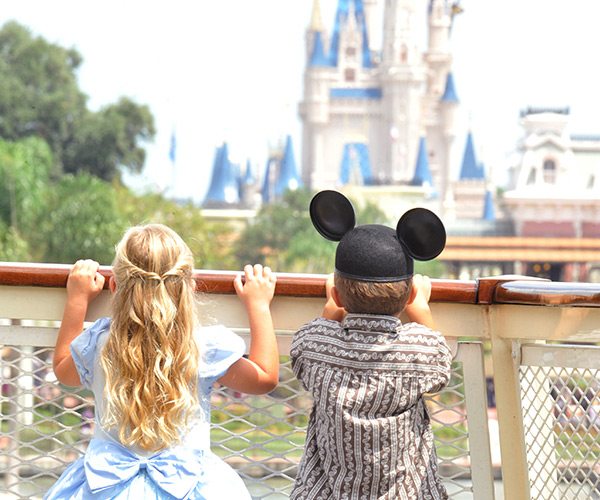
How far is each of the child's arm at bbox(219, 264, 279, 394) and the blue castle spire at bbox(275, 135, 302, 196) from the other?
64.0 meters

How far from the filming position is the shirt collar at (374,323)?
1.92 metres

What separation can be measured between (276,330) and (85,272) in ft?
1.04

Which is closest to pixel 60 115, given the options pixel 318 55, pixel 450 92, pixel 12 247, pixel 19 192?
pixel 19 192

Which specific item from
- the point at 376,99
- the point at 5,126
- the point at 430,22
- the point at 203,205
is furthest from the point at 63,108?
the point at 430,22

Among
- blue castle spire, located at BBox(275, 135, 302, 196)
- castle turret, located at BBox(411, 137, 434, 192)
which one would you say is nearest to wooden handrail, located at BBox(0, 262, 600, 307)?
blue castle spire, located at BBox(275, 135, 302, 196)

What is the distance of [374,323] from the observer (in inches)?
75.5

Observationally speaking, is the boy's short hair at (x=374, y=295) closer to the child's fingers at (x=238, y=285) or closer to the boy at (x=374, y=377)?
the boy at (x=374, y=377)

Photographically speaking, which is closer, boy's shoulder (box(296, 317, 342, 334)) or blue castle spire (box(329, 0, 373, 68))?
boy's shoulder (box(296, 317, 342, 334))

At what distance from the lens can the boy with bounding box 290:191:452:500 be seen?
6.14ft

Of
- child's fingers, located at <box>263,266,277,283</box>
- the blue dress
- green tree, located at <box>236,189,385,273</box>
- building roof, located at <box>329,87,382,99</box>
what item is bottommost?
green tree, located at <box>236,189,385,273</box>

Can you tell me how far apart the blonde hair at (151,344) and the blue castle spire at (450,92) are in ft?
254

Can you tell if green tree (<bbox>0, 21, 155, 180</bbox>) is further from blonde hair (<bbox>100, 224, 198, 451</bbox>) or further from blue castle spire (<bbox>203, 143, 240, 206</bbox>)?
blonde hair (<bbox>100, 224, 198, 451</bbox>)

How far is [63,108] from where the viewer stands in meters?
44.6

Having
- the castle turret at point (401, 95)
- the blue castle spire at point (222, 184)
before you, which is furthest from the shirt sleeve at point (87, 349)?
the castle turret at point (401, 95)
